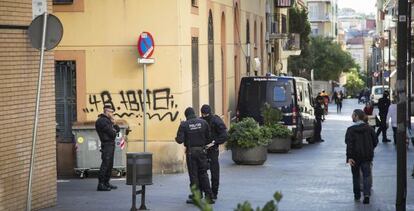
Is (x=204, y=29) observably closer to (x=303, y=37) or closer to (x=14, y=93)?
(x=14, y=93)

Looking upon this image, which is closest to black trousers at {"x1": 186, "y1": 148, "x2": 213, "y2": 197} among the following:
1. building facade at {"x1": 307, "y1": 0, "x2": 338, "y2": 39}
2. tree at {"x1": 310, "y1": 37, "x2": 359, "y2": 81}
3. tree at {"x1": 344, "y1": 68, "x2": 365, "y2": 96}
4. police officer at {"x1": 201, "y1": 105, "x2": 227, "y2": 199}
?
police officer at {"x1": 201, "y1": 105, "x2": 227, "y2": 199}

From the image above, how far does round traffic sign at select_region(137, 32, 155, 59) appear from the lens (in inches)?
762

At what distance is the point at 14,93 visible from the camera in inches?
516

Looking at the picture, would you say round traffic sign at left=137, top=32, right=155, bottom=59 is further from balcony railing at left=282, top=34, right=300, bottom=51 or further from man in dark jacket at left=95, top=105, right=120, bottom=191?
balcony railing at left=282, top=34, right=300, bottom=51

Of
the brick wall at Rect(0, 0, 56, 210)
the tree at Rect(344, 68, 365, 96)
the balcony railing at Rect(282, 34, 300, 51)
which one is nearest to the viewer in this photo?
the brick wall at Rect(0, 0, 56, 210)

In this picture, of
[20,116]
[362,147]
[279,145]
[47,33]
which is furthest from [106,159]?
[279,145]

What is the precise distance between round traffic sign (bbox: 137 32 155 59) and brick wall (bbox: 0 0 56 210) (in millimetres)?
5262

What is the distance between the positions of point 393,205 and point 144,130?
621cm

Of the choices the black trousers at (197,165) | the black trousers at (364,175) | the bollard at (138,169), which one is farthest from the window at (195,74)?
the bollard at (138,169)

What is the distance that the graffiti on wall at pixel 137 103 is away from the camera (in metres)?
20.0

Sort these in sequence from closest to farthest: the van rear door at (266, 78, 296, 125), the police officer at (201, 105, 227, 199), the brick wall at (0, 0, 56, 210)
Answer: the brick wall at (0, 0, 56, 210) < the police officer at (201, 105, 227, 199) < the van rear door at (266, 78, 296, 125)

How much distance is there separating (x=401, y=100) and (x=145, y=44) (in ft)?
23.9

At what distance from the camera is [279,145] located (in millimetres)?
26594

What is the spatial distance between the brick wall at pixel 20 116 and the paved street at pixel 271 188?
28.7 inches
